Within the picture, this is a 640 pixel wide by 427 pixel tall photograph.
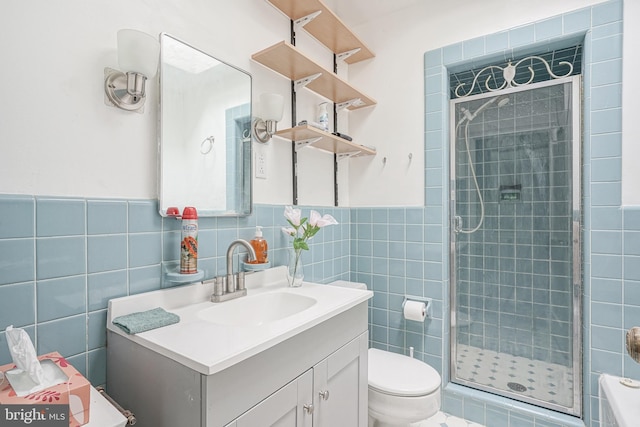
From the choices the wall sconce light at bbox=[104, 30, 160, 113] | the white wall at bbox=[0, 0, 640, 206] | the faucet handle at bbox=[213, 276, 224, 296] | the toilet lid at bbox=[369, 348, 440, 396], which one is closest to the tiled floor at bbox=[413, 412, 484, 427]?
the toilet lid at bbox=[369, 348, 440, 396]

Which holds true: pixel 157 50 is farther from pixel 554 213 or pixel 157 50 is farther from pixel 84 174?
pixel 554 213

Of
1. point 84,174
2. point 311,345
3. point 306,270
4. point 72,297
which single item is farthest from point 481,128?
point 72,297

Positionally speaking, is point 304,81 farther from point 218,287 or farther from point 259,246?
point 218,287

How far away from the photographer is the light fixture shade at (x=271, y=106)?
146cm

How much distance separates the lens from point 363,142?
2168mm

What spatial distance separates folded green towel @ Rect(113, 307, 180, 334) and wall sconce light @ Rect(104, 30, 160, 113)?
0.65m

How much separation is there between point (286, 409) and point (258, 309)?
439mm

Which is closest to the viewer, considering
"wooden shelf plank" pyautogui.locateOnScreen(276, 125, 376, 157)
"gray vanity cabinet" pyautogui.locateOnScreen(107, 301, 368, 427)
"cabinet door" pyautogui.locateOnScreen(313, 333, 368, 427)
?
"gray vanity cabinet" pyautogui.locateOnScreen(107, 301, 368, 427)

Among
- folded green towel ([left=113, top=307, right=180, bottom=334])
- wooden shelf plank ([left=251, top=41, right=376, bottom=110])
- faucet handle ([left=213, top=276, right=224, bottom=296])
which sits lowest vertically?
folded green towel ([left=113, top=307, right=180, bottom=334])

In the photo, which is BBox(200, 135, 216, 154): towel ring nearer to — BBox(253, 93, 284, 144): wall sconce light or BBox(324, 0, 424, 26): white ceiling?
BBox(253, 93, 284, 144): wall sconce light

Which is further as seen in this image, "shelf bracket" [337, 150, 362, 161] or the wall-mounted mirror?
"shelf bracket" [337, 150, 362, 161]

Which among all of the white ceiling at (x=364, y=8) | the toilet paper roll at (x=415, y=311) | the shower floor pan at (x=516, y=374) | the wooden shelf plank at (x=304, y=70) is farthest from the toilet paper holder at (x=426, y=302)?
the white ceiling at (x=364, y=8)

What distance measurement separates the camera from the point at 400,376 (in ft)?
5.10

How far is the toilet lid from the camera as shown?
1.44 metres
